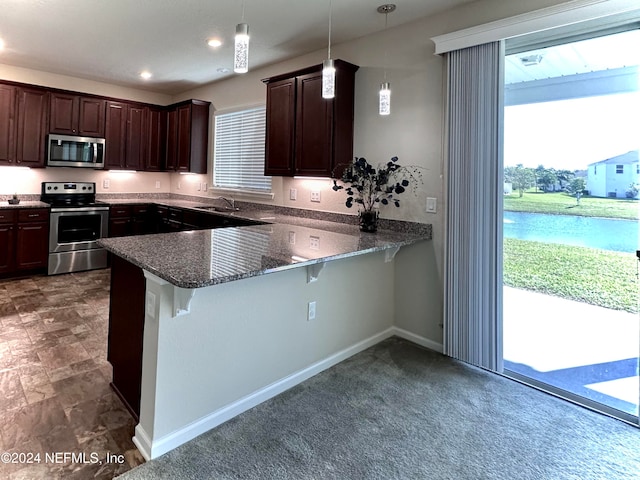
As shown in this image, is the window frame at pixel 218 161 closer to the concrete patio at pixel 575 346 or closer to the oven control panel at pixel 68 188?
the oven control panel at pixel 68 188

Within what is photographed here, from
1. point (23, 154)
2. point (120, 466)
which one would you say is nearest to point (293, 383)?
point (120, 466)

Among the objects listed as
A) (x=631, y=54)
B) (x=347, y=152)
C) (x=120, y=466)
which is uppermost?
(x=631, y=54)

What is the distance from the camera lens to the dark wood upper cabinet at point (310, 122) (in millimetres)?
3459

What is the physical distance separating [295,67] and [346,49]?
0.74m

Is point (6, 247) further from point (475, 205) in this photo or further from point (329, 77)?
point (475, 205)

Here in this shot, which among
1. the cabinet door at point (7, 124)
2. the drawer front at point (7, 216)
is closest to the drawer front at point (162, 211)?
the drawer front at point (7, 216)

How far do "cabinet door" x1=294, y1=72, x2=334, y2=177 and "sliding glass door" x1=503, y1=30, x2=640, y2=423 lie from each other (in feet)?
4.80

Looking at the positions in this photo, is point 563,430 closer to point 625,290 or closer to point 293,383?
point 625,290

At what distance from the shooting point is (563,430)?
83.3 inches

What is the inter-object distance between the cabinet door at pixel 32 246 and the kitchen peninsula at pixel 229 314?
11.1 feet

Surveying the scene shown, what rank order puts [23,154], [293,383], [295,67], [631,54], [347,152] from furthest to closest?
[23,154]
[295,67]
[347,152]
[293,383]
[631,54]

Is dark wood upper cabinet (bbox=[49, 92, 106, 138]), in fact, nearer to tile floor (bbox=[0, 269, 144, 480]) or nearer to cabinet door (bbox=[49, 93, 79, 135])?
cabinet door (bbox=[49, 93, 79, 135])

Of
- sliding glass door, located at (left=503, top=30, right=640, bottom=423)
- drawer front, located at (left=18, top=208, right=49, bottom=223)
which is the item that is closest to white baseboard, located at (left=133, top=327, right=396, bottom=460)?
sliding glass door, located at (left=503, top=30, right=640, bottom=423)

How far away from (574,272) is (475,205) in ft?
2.52
